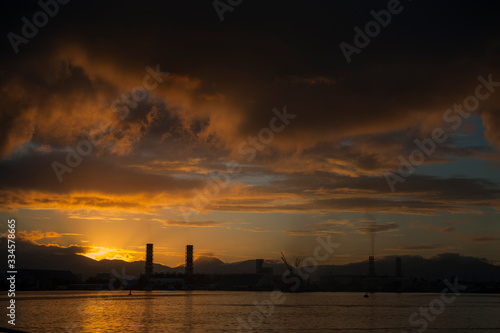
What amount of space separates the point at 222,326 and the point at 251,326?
475 cm

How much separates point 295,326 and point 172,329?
20199 millimetres

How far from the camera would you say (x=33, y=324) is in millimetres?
81562

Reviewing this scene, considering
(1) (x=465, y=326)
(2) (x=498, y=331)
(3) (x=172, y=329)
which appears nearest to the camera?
(3) (x=172, y=329)

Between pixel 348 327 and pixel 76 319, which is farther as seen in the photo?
pixel 76 319

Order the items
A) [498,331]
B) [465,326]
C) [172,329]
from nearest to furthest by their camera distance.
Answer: [172,329], [498,331], [465,326]

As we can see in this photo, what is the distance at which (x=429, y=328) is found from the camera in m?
83.8

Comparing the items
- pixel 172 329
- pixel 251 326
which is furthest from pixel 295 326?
pixel 172 329

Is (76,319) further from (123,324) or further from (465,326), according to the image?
(465,326)

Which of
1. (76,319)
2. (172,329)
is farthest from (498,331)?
(76,319)

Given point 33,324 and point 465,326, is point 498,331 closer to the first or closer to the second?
point 465,326

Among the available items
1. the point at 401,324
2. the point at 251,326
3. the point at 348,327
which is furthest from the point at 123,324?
the point at 401,324

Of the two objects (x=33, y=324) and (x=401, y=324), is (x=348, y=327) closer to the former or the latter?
(x=401, y=324)

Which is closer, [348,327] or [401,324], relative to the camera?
[348,327]

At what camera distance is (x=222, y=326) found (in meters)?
81.4
